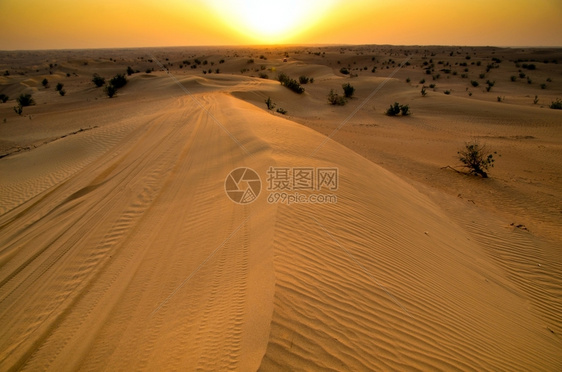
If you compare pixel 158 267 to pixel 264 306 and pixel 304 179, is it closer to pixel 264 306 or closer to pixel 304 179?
pixel 264 306

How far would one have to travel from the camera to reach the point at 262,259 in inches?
131
